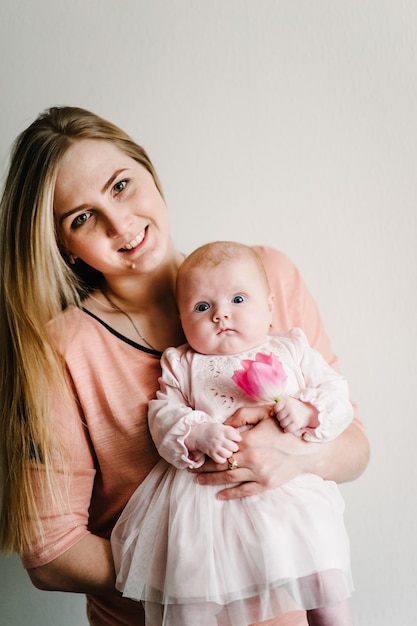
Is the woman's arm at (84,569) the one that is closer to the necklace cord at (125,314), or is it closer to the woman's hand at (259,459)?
the woman's hand at (259,459)

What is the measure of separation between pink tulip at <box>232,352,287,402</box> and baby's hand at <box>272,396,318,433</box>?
2 cm

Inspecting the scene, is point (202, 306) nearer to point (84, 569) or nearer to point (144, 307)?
point (144, 307)

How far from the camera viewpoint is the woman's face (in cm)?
141

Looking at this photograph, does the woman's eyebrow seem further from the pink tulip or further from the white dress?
the pink tulip

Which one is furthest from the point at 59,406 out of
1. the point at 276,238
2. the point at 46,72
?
the point at 46,72

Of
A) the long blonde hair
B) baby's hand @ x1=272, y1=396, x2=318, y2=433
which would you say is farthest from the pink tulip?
the long blonde hair

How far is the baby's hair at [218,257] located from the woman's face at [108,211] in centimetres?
9

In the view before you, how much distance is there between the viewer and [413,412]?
1.89m

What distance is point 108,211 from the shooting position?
1.41 metres

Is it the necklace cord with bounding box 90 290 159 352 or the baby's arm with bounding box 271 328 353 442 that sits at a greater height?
the necklace cord with bounding box 90 290 159 352

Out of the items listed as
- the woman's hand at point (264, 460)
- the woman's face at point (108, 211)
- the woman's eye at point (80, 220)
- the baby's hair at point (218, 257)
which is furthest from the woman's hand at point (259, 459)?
the woman's eye at point (80, 220)

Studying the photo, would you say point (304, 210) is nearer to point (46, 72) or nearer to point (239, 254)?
point (239, 254)

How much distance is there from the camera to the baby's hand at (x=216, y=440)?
1250 millimetres

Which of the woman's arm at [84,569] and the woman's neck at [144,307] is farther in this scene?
the woman's neck at [144,307]
